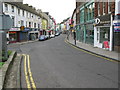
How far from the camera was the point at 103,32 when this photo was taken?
20047 millimetres

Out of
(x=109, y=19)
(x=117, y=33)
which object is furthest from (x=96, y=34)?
(x=117, y=33)

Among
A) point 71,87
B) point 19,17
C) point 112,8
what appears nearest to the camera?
point 71,87

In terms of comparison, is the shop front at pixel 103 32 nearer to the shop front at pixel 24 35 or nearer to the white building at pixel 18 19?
the white building at pixel 18 19

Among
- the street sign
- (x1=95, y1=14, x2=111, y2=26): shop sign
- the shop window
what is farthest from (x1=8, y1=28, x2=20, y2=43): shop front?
the street sign

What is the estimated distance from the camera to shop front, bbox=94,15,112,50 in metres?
17.7

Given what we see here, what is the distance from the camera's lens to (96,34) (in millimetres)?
22500

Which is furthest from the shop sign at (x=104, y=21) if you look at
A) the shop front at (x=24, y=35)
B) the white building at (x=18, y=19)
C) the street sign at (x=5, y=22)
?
the shop front at (x=24, y=35)

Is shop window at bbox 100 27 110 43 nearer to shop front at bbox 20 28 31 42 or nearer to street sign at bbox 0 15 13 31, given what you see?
street sign at bbox 0 15 13 31

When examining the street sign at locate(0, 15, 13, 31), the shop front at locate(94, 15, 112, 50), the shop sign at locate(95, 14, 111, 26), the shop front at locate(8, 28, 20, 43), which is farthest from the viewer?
the shop front at locate(8, 28, 20, 43)

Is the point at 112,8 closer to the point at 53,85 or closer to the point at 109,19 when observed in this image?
the point at 109,19

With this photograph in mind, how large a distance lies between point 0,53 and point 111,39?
1112 cm

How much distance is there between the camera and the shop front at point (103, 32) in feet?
58.2

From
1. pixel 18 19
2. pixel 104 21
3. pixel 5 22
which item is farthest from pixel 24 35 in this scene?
pixel 5 22

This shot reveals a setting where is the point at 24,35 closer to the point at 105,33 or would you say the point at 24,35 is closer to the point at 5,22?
the point at 105,33
